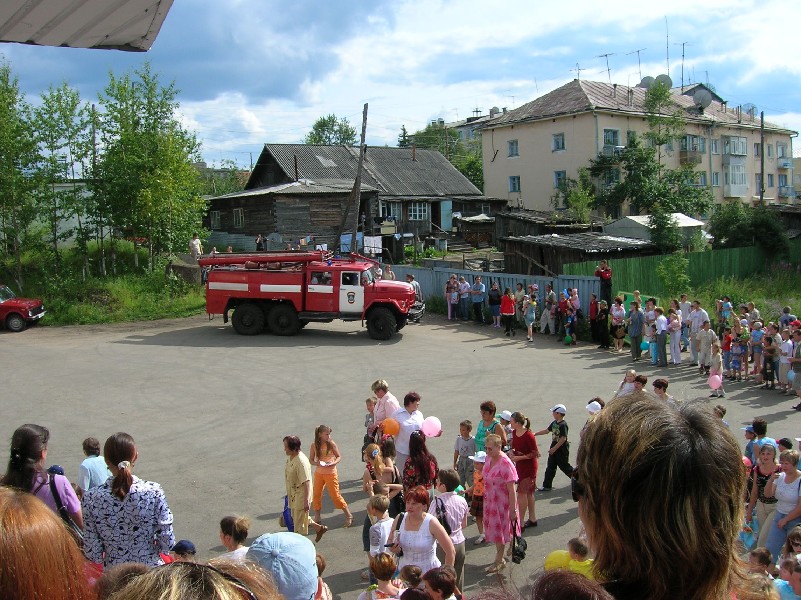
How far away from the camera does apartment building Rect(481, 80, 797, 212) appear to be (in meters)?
44.6

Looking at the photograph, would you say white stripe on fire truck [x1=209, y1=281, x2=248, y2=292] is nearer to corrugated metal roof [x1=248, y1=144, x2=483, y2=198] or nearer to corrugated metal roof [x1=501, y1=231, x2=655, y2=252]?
corrugated metal roof [x1=501, y1=231, x2=655, y2=252]

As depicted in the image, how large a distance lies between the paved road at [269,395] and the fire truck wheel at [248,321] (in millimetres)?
448

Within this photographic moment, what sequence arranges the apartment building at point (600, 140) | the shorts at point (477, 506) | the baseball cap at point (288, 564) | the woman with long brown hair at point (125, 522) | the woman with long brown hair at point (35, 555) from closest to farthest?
the woman with long brown hair at point (35, 555), the baseball cap at point (288, 564), the woman with long brown hair at point (125, 522), the shorts at point (477, 506), the apartment building at point (600, 140)

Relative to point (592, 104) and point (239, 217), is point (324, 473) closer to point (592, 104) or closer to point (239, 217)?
point (239, 217)

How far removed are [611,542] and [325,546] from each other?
24.4 ft

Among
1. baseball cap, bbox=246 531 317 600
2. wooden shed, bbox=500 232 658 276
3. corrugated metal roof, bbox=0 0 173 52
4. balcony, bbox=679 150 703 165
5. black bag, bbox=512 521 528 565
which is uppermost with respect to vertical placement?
balcony, bbox=679 150 703 165

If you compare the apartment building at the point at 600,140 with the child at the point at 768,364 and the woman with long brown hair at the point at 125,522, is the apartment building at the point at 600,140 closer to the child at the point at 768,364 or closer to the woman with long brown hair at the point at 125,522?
the child at the point at 768,364

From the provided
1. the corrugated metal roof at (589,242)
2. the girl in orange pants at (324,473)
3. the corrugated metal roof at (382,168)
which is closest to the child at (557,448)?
the girl in orange pants at (324,473)

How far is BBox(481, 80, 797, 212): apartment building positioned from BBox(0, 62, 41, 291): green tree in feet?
98.5

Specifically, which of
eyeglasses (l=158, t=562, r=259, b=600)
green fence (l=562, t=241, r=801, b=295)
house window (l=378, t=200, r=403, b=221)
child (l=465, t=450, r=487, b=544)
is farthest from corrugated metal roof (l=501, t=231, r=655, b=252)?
eyeglasses (l=158, t=562, r=259, b=600)

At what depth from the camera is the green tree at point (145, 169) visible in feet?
95.6

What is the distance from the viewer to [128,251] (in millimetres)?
32094

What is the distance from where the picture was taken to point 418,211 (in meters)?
44.6

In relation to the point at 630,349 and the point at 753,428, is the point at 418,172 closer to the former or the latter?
the point at 630,349
